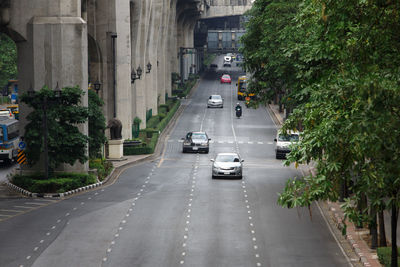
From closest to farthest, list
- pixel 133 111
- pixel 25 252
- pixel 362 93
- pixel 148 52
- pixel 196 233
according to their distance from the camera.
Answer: pixel 362 93 < pixel 25 252 < pixel 196 233 < pixel 133 111 < pixel 148 52

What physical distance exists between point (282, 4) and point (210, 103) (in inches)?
2035

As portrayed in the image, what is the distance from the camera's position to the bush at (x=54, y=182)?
4141 cm

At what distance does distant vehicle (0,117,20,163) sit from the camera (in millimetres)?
52562

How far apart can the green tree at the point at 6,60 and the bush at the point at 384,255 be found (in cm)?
7618

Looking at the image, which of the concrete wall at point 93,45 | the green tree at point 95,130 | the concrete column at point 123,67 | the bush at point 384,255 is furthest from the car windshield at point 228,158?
the bush at point 384,255

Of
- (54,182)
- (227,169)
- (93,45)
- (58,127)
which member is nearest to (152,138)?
(93,45)

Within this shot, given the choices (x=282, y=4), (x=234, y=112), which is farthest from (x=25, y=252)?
(x=234, y=112)

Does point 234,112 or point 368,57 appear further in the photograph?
point 234,112

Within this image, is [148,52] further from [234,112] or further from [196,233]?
[196,233]

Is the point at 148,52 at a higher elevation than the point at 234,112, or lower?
higher

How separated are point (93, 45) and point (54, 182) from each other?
18.8 meters

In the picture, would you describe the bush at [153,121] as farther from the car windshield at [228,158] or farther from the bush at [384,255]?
the bush at [384,255]

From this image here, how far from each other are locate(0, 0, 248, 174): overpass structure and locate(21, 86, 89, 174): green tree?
5.46 ft

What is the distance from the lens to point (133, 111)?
70312 millimetres
